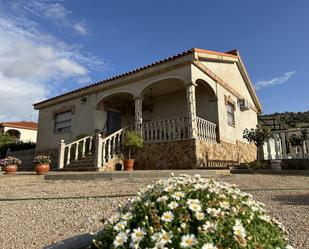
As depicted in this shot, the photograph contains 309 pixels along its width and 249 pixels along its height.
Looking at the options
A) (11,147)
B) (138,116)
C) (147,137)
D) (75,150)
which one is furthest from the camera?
(11,147)

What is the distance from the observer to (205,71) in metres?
11.7

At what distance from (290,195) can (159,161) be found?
243 inches

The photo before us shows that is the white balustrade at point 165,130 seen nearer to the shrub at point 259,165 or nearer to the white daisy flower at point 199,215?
the shrub at point 259,165

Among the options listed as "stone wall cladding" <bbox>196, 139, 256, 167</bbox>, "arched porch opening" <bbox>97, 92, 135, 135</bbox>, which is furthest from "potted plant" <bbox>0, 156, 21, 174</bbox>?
"stone wall cladding" <bbox>196, 139, 256, 167</bbox>

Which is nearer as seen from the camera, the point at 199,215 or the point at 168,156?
the point at 199,215

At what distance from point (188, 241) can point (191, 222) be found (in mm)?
196

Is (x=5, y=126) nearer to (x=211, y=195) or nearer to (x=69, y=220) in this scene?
(x=69, y=220)

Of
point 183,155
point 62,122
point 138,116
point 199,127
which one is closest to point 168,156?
point 183,155

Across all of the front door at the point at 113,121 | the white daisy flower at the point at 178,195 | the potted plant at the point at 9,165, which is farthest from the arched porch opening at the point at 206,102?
the white daisy flower at the point at 178,195

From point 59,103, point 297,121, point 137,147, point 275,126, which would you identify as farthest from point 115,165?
point 297,121

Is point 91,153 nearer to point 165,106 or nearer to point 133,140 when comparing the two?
point 133,140

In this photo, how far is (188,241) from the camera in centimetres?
149

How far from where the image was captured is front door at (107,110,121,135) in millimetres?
14531

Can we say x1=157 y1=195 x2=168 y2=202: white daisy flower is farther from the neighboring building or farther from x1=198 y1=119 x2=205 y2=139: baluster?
the neighboring building
